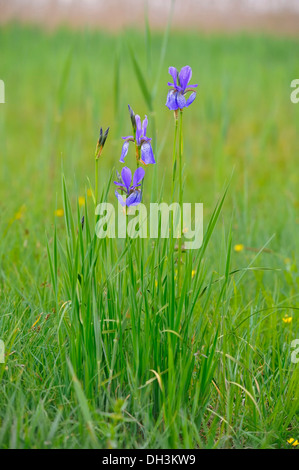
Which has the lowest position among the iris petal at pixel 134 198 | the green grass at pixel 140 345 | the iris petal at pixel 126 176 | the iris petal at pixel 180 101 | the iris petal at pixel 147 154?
the green grass at pixel 140 345

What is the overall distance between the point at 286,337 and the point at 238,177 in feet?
7.31

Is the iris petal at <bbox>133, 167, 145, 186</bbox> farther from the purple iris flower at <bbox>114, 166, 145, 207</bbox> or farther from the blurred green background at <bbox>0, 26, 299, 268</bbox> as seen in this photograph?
the blurred green background at <bbox>0, 26, 299, 268</bbox>

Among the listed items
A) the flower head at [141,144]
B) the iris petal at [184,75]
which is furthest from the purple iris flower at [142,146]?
the iris petal at [184,75]

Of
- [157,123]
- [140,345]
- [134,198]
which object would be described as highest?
[157,123]

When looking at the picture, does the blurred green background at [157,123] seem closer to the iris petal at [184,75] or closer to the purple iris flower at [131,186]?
the purple iris flower at [131,186]

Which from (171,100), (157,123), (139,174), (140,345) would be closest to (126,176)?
(139,174)

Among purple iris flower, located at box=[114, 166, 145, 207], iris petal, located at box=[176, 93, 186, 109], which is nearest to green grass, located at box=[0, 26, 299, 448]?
purple iris flower, located at box=[114, 166, 145, 207]

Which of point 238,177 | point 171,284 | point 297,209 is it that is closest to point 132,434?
point 171,284

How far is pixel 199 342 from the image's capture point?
147 cm

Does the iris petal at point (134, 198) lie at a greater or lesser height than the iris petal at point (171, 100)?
lesser

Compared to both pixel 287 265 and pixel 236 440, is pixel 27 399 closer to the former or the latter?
pixel 236 440

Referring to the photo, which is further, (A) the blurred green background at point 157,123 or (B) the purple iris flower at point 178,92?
(A) the blurred green background at point 157,123

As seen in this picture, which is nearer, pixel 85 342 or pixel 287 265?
pixel 85 342

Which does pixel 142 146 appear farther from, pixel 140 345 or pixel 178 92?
pixel 140 345
